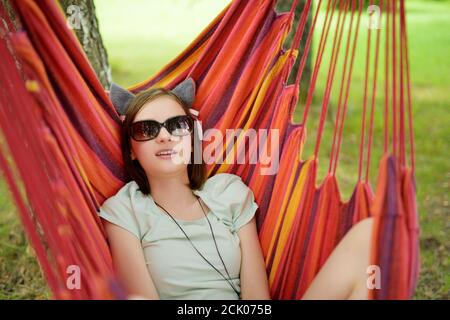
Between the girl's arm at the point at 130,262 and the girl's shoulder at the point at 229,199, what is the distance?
0.27 meters

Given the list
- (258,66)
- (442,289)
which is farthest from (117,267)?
A: (442,289)

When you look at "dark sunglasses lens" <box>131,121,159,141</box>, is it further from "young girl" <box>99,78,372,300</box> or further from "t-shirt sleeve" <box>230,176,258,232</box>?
"t-shirt sleeve" <box>230,176,258,232</box>

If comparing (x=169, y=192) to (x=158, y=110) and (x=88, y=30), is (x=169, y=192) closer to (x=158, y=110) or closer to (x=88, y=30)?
(x=158, y=110)

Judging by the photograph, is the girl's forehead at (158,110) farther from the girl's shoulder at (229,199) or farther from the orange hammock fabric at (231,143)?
the girl's shoulder at (229,199)

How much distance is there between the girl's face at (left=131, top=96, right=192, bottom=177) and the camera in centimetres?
177

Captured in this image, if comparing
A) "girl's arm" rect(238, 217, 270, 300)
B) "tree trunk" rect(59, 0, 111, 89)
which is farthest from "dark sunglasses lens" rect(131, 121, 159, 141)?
"tree trunk" rect(59, 0, 111, 89)

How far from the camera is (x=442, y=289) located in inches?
104

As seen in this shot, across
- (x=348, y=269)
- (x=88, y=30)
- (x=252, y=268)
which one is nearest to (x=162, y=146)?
(x=252, y=268)

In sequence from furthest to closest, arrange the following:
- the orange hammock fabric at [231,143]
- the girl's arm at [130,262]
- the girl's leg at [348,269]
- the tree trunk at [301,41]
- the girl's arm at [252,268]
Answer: the tree trunk at [301,41] → the girl's arm at [252,268] → the girl's arm at [130,262] → the girl's leg at [348,269] → the orange hammock fabric at [231,143]

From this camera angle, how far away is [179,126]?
1.79m

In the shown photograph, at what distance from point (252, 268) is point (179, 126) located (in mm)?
471

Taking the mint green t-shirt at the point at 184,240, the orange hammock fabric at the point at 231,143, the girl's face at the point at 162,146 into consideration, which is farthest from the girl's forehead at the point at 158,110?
the mint green t-shirt at the point at 184,240

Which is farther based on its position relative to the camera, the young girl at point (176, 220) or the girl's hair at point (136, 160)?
the girl's hair at point (136, 160)

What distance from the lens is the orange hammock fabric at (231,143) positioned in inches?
55.8
